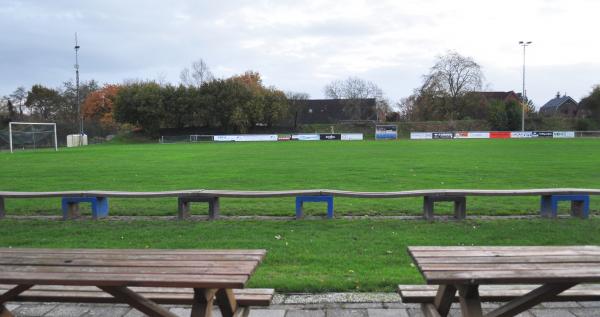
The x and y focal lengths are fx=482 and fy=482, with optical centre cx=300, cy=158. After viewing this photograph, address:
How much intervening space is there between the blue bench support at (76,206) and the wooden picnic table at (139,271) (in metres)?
5.44

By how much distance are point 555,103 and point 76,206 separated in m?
107

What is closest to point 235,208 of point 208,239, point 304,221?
point 304,221

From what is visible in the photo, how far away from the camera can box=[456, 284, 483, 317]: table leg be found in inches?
111

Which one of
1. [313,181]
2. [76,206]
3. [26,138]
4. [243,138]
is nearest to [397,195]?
[313,181]

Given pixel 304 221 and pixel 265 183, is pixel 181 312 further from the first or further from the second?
pixel 265 183

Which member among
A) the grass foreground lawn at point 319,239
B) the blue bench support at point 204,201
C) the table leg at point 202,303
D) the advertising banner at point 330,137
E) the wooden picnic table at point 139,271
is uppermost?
the advertising banner at point 330,137

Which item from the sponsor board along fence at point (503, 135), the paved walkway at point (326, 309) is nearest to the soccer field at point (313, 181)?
the paved walkway at point (326, 309)

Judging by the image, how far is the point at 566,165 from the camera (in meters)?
17.3

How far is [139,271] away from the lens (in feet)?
9.47

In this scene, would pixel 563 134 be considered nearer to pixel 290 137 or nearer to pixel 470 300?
pixel 290 137

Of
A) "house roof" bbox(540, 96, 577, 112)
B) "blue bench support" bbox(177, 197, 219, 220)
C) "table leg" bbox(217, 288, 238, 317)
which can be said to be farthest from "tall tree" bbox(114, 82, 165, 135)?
"house roof" bbox(540, 96, 577, 112)

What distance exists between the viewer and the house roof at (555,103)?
95.0 metres

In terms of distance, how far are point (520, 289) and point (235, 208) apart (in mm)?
6507

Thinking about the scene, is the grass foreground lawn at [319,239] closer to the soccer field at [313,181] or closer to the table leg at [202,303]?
the soccer field at [313,181]
